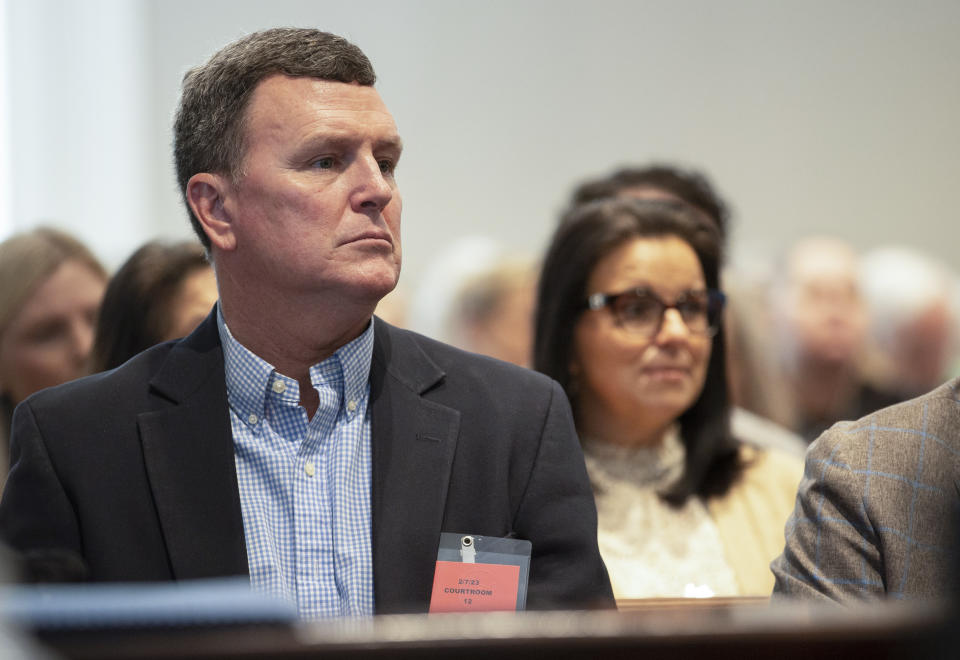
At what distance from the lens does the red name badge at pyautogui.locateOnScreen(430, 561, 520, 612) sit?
5.40 ft

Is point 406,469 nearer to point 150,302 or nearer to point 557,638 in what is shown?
point 557,638

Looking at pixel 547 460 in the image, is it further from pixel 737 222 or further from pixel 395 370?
pixel 737 222

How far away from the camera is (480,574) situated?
1.66 meters

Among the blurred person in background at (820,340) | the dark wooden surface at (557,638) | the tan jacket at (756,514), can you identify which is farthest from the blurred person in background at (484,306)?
the dark wooden surface at (557,638)

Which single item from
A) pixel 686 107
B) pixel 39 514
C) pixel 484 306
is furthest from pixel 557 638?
pixel 686 107

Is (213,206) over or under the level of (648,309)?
over

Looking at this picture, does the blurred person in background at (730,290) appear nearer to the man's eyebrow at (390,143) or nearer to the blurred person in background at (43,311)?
the blurred person in background at (43,311)

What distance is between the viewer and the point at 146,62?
610cm

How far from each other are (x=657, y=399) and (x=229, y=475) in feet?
3.52

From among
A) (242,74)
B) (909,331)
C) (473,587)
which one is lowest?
(909,331)

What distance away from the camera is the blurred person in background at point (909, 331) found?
16.6ft

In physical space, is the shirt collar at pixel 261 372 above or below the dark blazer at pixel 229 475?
above

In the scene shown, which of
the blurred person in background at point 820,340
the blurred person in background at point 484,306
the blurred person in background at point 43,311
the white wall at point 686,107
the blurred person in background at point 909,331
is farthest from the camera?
the white wall at point 686,107

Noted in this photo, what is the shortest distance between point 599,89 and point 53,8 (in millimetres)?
2918
